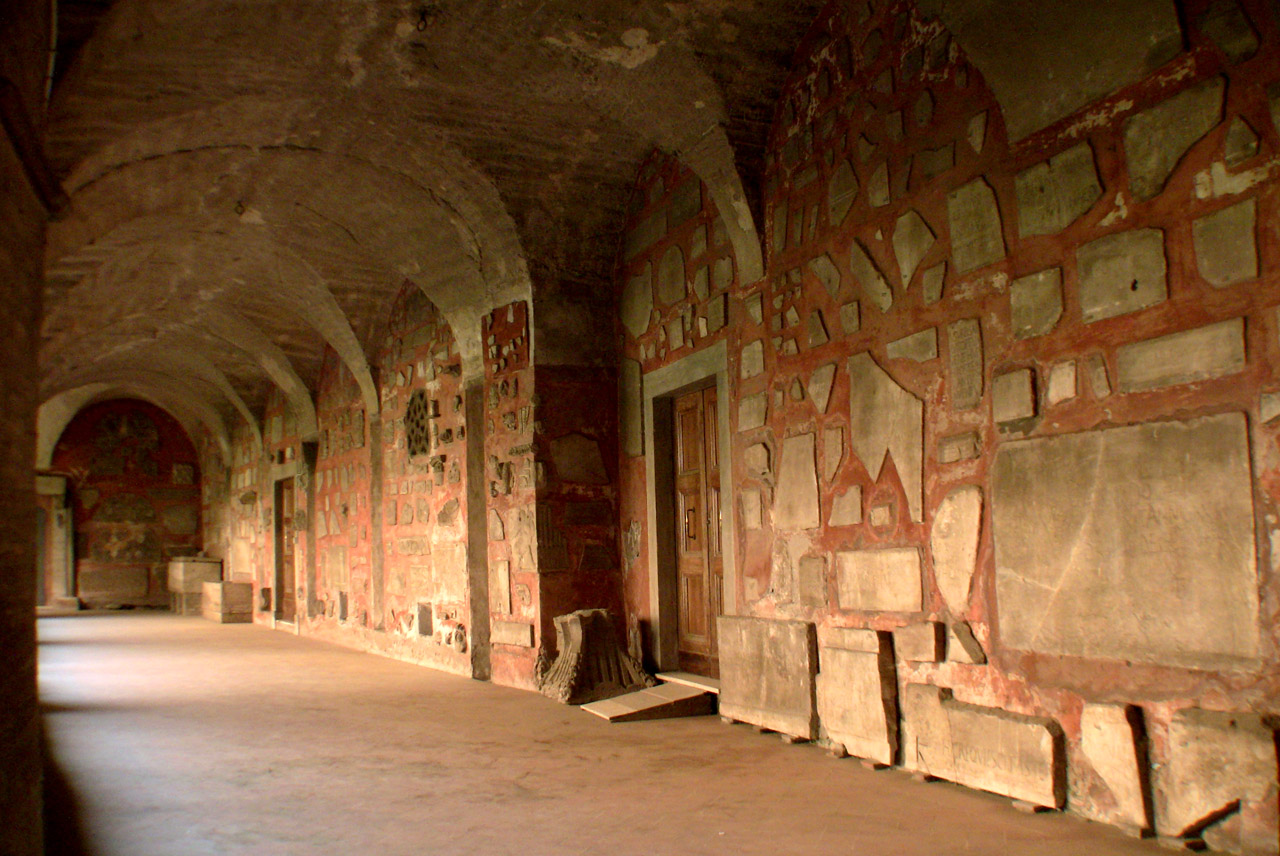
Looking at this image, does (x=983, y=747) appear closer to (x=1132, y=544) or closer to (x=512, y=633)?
(x=1132, y=544)

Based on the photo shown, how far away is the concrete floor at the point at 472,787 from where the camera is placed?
315 centimetres

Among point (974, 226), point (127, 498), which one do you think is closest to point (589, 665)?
point (974, 226)

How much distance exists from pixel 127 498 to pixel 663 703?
1410 cm

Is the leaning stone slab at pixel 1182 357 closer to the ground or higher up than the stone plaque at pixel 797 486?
higher up

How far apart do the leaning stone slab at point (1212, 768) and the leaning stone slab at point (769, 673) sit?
170cm

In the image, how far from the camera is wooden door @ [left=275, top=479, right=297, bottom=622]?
12.3m

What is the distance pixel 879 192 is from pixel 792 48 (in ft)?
3.28

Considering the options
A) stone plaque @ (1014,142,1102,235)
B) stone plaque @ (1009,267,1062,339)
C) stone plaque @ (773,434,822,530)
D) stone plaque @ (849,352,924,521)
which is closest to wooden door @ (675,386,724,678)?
stone plaque @ (773,434,822,530)

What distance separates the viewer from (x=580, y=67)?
16.3ft

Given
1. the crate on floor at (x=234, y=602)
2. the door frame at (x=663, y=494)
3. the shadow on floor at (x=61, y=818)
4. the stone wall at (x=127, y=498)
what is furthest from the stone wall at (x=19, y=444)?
the stone wall at (x=127, y=498)

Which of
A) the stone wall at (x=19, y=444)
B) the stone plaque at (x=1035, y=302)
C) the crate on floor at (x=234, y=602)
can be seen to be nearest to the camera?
the stone wall at (x=19, y=444)

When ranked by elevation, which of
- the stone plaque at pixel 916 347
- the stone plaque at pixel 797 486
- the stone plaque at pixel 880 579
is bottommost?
the stone plaque at pixel 880 579

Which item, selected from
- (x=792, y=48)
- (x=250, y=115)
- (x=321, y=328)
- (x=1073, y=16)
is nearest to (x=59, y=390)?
(x=321, y=328)

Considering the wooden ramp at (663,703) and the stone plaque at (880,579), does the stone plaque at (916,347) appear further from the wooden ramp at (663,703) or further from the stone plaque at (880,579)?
the wooden ramp at (663,703)
